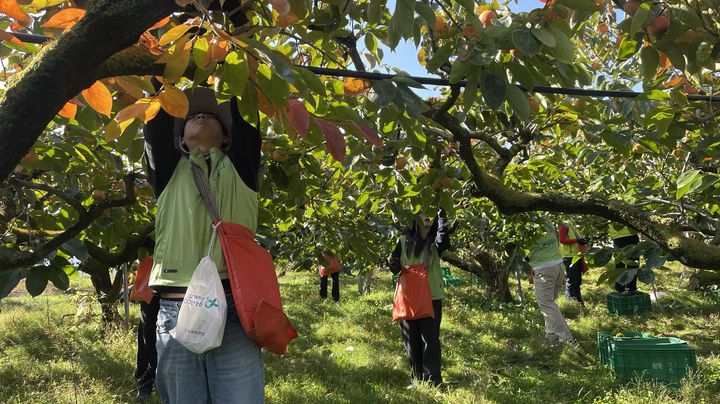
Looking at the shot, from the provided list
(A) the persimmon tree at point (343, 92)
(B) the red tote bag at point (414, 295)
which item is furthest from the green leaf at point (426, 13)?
(B) the red tote bag at point (414, 295)

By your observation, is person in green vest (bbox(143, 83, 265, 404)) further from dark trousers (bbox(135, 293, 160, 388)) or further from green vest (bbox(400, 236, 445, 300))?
green vest (bbox(400, 236, 445, 300))

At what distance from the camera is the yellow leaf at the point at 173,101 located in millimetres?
1022

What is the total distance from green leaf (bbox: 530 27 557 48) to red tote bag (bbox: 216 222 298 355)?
1.01 metres

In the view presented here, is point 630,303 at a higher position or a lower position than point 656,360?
higher

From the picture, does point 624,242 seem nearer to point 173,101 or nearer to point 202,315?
point 202,315

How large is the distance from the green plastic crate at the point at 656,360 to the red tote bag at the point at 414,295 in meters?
1.71

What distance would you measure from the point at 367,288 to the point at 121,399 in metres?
8.52

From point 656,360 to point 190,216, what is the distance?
13.8 feet

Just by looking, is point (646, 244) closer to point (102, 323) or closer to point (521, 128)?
point (521, 128)

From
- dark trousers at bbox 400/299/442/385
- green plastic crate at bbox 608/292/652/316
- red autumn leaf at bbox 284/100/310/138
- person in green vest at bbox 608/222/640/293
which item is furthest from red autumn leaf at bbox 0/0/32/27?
green plastic crate at bbox 608/292/652/316

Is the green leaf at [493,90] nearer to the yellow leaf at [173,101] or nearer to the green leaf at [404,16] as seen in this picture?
the green leaf at [404,16]

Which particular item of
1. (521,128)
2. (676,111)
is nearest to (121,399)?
(521,128)

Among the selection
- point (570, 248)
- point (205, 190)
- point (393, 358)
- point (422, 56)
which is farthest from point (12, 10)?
point (570, 248)

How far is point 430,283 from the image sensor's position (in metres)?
4.45
